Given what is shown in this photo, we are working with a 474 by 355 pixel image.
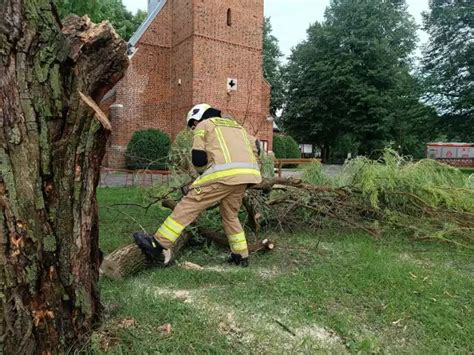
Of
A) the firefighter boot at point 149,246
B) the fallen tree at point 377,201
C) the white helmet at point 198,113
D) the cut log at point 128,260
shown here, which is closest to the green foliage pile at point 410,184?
the fallen tree at point 377,201

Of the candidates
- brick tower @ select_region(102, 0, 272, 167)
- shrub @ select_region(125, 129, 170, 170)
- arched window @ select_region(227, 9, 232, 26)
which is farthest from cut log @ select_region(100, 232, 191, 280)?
arched window @ select_region(227, 9, 232, 26)

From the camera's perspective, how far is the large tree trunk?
1.88m

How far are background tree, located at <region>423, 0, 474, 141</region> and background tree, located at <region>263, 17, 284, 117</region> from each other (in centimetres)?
1306

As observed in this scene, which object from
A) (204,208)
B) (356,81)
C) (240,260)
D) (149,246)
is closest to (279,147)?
(356,81)

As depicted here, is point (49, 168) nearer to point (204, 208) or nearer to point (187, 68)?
point (204, 208)

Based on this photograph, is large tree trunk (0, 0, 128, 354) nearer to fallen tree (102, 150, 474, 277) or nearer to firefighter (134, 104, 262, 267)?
firefighter (134, 104, 262, 267)

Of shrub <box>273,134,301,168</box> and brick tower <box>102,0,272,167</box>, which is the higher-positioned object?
brick tower <box>102,0,272,167</box>

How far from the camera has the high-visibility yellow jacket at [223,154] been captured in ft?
12.2

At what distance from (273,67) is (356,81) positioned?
11.9 metres

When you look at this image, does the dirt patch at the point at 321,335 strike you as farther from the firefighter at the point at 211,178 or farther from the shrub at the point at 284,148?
the shrub at the point at 284,148

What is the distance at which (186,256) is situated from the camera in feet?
14.0

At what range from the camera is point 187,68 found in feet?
63.0

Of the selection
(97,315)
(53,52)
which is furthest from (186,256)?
(53,52)

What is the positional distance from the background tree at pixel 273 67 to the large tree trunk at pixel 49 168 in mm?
35763
